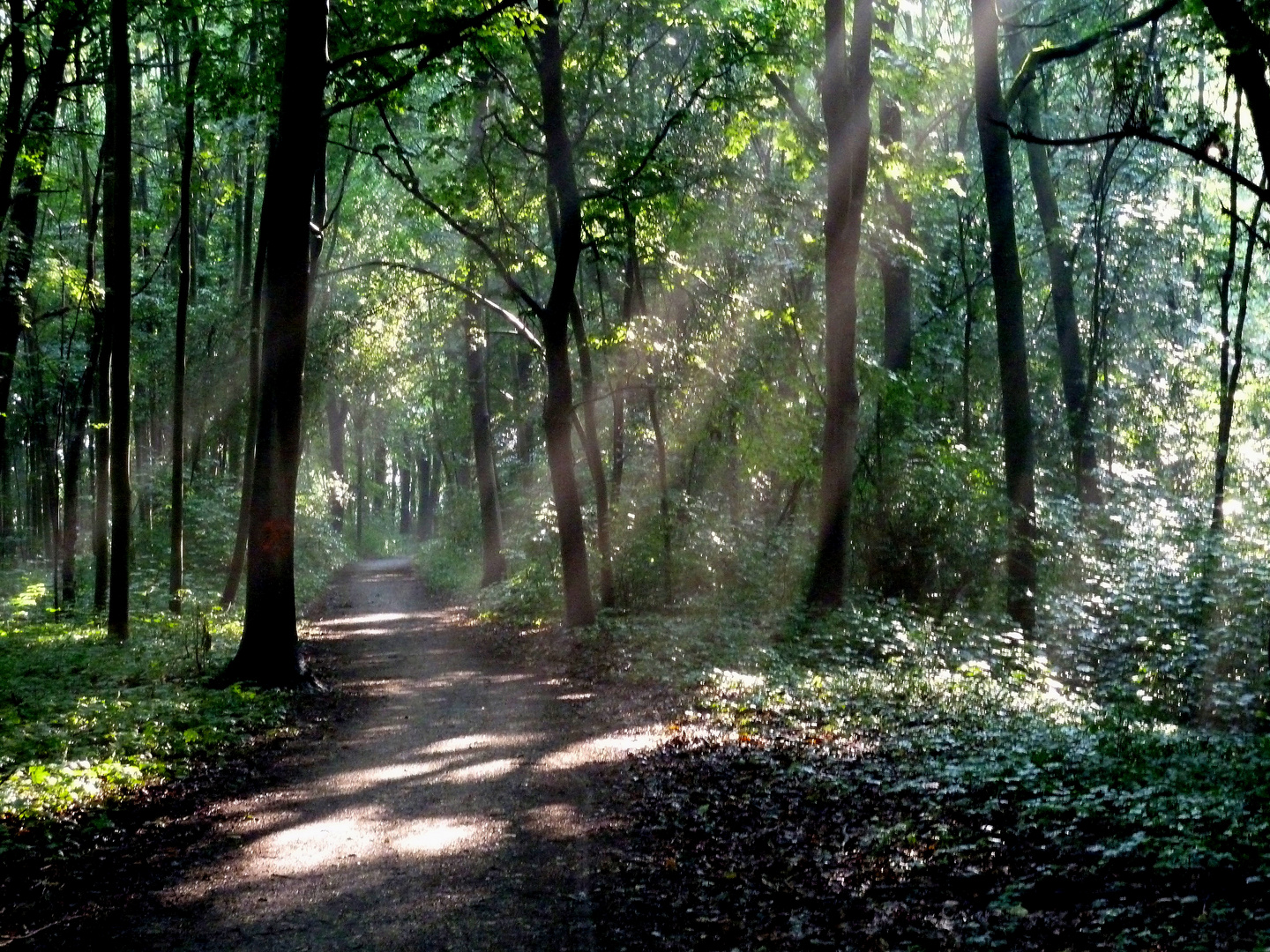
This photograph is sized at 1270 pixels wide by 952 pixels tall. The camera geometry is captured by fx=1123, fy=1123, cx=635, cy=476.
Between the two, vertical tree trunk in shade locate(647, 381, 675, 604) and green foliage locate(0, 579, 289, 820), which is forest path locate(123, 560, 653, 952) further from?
vertical tree trunk in shade locate(647, 381, 675, 604)

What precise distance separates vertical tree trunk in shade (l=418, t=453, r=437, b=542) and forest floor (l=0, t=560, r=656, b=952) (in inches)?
1975

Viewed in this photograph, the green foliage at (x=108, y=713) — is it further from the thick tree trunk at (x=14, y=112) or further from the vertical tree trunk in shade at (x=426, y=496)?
the vertical tree trunk in shade at (x=426, y=496)

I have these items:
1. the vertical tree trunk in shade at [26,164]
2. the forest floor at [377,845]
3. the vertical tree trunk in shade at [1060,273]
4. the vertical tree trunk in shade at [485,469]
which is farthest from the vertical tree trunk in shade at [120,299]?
the vertical tree trunk in shade at [1060,273]

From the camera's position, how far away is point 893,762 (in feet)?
27.5

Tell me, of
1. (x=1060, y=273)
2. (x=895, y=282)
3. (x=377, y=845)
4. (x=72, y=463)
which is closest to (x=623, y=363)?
(x=895, y=282)

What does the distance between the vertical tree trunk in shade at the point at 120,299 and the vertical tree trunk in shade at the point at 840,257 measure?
9.59 m

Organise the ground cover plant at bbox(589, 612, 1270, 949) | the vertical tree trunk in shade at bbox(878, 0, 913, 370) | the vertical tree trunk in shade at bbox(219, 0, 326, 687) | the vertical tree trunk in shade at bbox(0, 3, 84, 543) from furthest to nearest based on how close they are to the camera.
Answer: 1. the vertical tree trunk in shade at bbox(878, 0, 913, 370)
2. the vertical tree trunk in shade at bbox(0, 3, 84, 543)
3. the vertical tree trunk in shade at bbox(219, 0, 326, 687)
4. the ground cover plant at bbox(589, 612, 1270, 949)

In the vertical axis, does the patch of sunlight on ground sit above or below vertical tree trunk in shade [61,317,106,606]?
below

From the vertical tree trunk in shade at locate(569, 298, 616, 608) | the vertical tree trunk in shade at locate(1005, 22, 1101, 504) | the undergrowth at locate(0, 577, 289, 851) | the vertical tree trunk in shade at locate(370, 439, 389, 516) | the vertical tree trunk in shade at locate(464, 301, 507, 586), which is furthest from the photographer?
the vertical tree trunk in shade at locate(370, 439, 389, 516)

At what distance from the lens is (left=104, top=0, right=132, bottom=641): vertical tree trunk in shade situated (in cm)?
1409

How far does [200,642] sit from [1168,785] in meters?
12.1

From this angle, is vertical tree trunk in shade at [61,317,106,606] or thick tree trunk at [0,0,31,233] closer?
thick tree trunk at [0,0,31,233]

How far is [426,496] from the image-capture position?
63438mm

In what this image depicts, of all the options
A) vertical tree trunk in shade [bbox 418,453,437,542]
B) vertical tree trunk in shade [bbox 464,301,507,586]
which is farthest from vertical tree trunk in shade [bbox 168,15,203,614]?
vertical tree trunk in shade [bbox 418,453,437,542]
